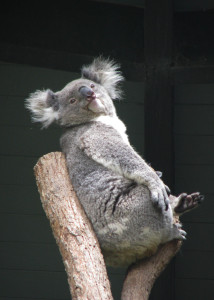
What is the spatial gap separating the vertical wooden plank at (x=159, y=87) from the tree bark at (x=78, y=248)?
146 centimetres

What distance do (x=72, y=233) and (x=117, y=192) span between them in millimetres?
464

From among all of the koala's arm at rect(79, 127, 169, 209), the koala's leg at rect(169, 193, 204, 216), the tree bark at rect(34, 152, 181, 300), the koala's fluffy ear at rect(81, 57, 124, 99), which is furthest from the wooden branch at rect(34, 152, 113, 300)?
the koala's fluffy ear at rect(81, 57, 124, 99)

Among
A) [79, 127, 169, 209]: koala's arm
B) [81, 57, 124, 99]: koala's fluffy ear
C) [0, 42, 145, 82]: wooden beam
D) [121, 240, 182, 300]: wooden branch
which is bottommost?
[121, 240, 182, 300]: wooden branch

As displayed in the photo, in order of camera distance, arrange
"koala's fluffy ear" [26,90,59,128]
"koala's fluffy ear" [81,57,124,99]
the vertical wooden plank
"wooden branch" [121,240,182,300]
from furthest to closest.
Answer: the vertical wooden plank
"koala's fluffy ear" [81,57,124,99]
"koala's fluffy ear" [26,90,59,128]
"wooden branch" [121,240,182,300]

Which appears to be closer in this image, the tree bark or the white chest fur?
the tree bark

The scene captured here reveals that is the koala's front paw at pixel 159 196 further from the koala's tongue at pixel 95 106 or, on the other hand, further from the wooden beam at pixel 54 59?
the wooden beam at pixel 54 59

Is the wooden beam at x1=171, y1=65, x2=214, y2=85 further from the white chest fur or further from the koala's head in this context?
the white chest fur

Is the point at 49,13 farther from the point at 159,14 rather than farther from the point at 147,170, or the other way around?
A: the point at 147,170

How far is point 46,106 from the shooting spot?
204 inches

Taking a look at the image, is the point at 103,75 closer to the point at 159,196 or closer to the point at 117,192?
the point at 117,192

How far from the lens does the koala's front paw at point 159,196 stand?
4.14 m

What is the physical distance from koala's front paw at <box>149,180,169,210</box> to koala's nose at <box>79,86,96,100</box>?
97 centimetres

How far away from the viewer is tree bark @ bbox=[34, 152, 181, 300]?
12.2 ft

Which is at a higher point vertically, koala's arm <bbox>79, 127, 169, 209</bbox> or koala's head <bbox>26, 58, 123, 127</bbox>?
koala's head <bbox>26, 58, 123, 127</bbox>
